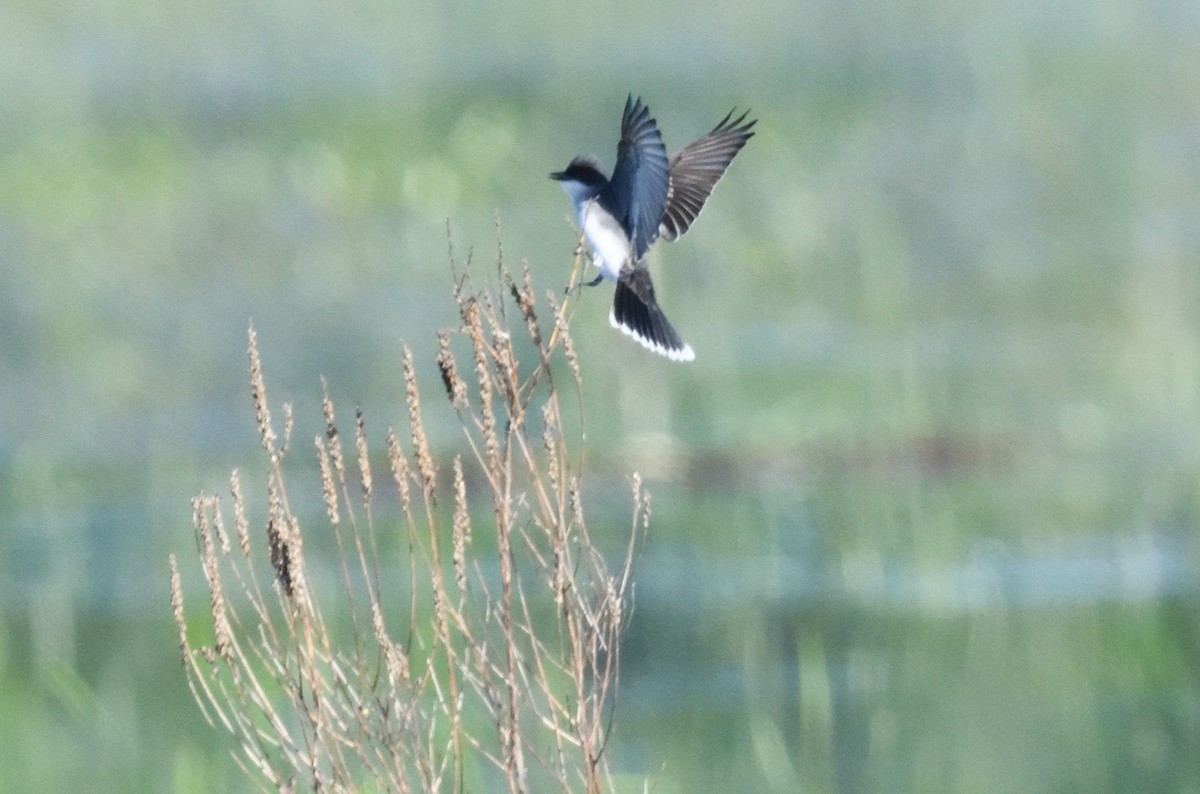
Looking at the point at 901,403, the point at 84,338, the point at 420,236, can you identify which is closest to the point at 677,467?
the point at 901,403

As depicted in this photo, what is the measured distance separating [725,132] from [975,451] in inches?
144

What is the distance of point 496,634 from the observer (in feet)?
20.2

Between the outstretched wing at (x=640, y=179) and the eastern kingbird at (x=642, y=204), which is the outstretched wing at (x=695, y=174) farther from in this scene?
the outstretched wing at (x=640, y=179)

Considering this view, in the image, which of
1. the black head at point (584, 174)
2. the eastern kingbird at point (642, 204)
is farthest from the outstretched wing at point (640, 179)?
the black head at point (584, 174)

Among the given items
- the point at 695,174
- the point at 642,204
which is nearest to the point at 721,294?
the point at 695,174

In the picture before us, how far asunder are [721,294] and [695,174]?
11.0 ft

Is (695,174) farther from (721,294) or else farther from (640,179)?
(721,294)

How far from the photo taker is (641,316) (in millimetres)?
3785

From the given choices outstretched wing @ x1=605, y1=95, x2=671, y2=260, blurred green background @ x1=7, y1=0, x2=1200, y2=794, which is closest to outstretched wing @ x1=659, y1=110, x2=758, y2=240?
outstretched wing @ x1=605, y1=95, x2=671, y2=260

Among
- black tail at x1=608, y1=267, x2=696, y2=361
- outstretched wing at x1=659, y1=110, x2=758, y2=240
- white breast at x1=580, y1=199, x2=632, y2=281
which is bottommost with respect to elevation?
black tail at x1=608, y1=267, x2=696, y2=361

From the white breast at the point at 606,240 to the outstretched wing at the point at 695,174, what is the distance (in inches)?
6.4

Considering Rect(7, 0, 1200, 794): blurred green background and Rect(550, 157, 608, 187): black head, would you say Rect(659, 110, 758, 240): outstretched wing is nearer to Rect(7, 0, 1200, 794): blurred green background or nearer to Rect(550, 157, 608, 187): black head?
Rect(550, 157, 608, 187): black head

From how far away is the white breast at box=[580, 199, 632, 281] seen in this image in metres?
3.43

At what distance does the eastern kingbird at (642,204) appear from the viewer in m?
3.26
